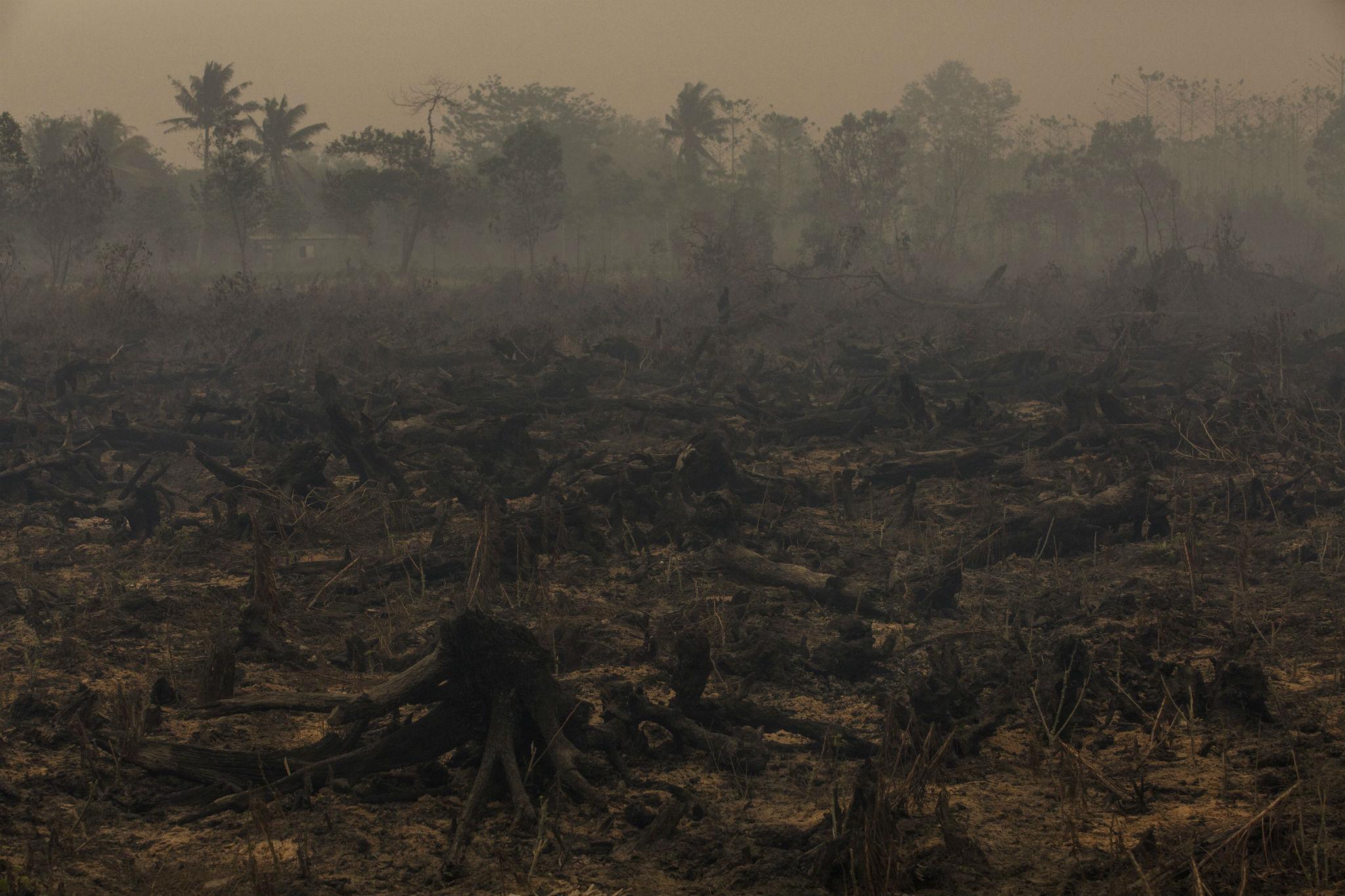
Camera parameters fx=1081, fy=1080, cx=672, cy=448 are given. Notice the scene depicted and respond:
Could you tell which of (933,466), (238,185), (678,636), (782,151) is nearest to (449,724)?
(678,636)

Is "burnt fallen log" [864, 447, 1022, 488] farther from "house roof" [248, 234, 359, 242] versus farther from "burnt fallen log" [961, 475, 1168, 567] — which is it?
"house roof" [248, 234, 359, 242]

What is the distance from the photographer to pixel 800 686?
208 inches

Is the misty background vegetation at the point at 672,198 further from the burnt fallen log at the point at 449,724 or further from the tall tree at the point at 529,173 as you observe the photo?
the burnt fallen log at the point at 449,724

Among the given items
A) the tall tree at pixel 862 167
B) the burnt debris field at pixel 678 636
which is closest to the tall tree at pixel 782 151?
the tall tree at pixel 862 167

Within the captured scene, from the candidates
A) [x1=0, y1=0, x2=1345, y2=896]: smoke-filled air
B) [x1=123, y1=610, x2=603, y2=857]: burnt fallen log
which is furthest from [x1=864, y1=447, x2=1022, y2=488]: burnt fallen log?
[x1=123, y1=610, x2=603, y2=857]: burnt fallen log

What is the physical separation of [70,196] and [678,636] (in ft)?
116

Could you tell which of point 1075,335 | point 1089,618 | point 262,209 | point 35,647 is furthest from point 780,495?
point 262,209

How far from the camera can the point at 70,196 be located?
111ft

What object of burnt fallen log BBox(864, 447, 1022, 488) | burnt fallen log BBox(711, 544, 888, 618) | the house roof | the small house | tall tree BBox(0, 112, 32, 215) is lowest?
burnt fallen log BBox(711, 544, 888, 618)

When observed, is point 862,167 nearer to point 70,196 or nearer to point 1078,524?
point 70,196

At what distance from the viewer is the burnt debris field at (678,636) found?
3596 millimetres

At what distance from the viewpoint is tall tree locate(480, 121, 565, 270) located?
40344 millimetres

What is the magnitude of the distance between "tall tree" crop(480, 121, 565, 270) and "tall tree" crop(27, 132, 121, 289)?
1273 centimetres

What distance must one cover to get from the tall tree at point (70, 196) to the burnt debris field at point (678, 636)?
23353 mm
